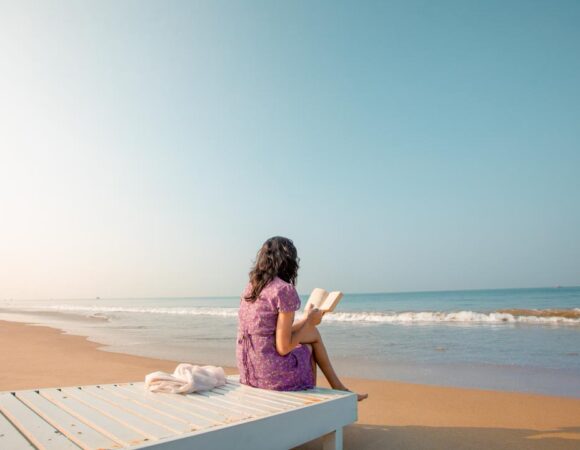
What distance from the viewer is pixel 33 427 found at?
2.47 meters

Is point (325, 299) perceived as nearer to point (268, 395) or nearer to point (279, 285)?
point (279, 285)

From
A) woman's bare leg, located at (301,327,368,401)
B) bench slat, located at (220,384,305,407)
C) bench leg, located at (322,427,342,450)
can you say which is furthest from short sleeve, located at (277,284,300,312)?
bench leg, located at (322,427,342,450)

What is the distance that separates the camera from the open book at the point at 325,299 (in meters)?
3.89

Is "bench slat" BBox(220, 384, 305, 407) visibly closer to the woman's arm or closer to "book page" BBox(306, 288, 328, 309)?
the woman's arm

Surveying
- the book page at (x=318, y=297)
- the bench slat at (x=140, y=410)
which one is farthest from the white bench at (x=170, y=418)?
the book page at (x=318, y=297)

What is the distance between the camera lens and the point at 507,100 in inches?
690

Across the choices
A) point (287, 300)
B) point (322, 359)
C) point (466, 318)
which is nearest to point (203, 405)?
point (287, 300)

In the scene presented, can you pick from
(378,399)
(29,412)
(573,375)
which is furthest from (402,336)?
(29,412)

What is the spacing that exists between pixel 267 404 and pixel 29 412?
1.61 m

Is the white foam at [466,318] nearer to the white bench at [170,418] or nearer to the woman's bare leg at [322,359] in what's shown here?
the woman's bare leg at [322,359]

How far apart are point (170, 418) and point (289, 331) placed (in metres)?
1.16

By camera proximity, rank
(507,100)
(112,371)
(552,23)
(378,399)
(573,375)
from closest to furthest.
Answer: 1. (378,399)
2. (573,375)
3. (112,371)
4. (552,23)
5. (507,100)

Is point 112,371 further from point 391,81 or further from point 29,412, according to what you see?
point 391,81

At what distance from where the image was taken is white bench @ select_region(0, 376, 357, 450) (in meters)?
2.27
